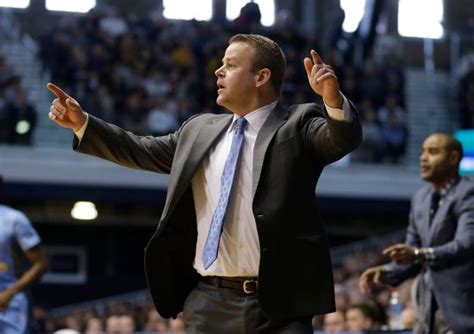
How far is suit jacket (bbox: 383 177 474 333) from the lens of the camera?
21.3 ft

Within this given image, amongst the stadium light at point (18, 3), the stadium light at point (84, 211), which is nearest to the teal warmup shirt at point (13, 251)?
the stadium light at point (84, 211)

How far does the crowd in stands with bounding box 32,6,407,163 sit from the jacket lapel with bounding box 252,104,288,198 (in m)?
11.9

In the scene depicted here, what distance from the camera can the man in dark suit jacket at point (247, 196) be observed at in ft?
15.6

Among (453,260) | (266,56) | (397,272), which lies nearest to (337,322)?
(397,272)

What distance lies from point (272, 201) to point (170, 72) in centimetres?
1482

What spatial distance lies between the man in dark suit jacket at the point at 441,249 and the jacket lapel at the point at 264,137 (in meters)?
1.58

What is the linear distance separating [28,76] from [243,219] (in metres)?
14.3

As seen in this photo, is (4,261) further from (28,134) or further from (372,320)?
(28,134)

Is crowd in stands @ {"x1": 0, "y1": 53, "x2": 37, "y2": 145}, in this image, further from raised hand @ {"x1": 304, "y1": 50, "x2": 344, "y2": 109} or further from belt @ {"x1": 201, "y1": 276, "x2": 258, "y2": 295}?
raised hand @ {"x1": 304, "y1": 50, "x2": 344, "y2": 109}

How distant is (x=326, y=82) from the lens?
4500 millimetres

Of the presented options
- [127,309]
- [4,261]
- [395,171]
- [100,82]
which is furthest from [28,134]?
[4,261]

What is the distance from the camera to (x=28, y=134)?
675 inches

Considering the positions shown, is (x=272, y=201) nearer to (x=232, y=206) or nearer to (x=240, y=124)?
(x=232, y=206)

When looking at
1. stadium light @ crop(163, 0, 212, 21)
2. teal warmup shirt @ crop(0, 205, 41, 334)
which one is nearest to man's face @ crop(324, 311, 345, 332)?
teal warmup shirt @ crop(0, 205, 41, 334)
